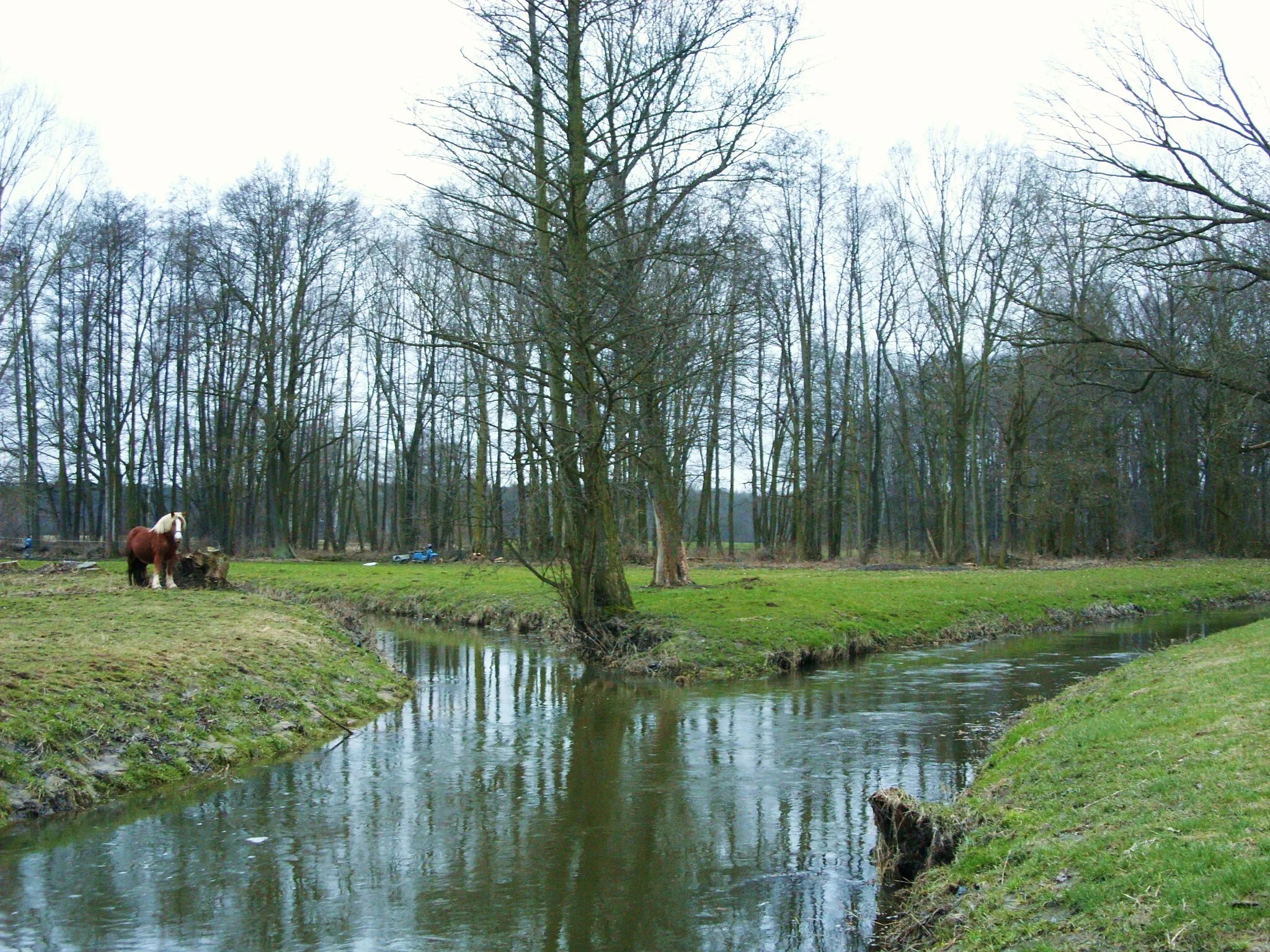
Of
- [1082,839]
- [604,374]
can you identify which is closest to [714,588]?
[604,374]

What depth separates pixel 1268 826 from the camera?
15.7 feet

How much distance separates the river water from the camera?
19.1 ft

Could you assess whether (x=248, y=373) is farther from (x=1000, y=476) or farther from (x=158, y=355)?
(x=1000, y=476)

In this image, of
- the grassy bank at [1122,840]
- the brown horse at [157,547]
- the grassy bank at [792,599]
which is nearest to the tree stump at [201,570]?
the brown horse at [157,547]

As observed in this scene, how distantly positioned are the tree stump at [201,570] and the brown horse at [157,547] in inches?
41.3

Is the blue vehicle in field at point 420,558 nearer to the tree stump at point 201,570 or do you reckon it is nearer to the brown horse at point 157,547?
the tree stump at point 201,570

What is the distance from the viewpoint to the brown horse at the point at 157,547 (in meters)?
19.5

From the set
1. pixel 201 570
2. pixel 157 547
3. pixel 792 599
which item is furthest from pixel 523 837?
pixel 201 570

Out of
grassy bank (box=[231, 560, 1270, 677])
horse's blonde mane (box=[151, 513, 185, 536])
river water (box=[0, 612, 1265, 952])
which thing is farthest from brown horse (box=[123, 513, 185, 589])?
river water (box=[0, 612, 1265, 952])

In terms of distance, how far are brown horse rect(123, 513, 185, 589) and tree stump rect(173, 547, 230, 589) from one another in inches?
41.3

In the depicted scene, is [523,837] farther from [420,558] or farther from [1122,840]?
[420,558]

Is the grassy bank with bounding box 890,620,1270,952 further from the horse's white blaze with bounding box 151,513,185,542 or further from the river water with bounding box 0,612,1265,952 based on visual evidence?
the horse's white blaze with bounding box 151,513,185,542

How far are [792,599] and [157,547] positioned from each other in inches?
496

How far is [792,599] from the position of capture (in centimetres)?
2019
